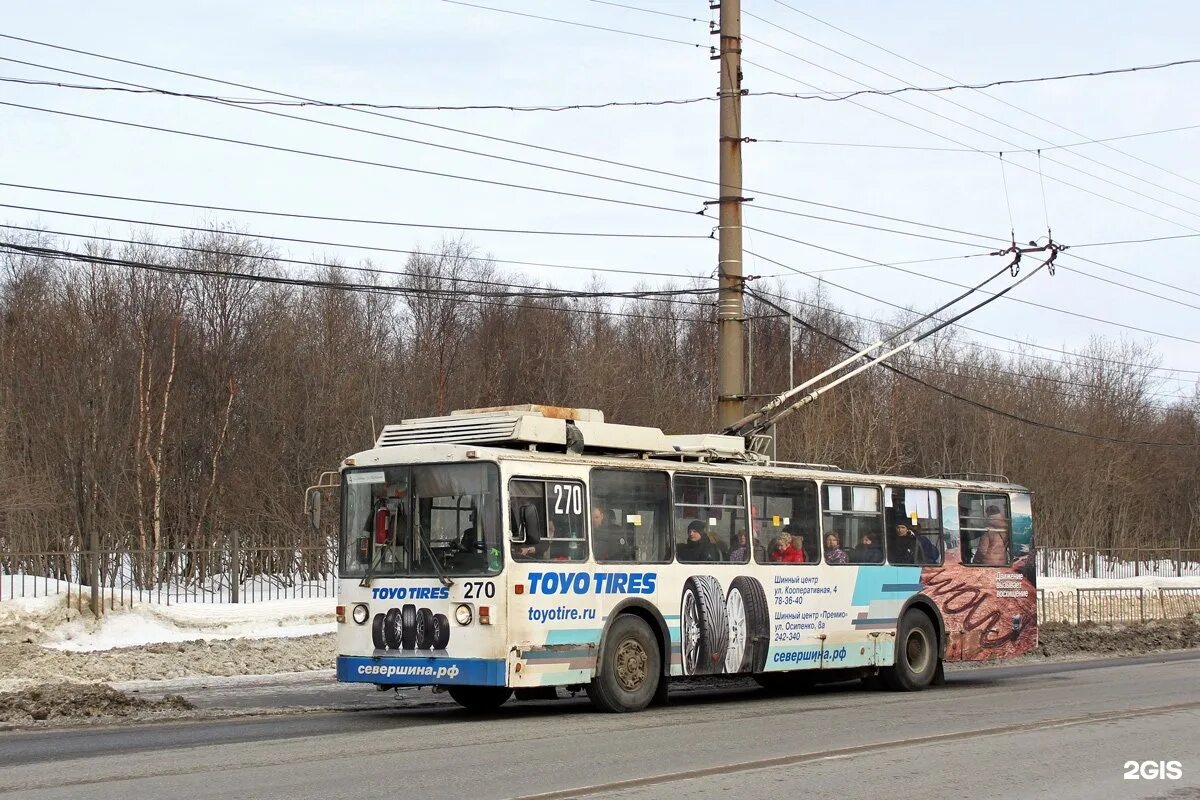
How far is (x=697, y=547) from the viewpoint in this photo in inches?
621

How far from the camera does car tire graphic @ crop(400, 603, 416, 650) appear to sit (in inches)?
547

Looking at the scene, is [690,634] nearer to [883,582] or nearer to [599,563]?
[599,563]

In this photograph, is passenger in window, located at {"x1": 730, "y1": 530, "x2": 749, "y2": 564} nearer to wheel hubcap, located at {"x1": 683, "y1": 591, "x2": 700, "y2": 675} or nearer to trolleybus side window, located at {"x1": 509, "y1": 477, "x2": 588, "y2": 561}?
wheel hubcap, located at {"x1": 683, "y1": 591, "x2": 700, "y2": 675}

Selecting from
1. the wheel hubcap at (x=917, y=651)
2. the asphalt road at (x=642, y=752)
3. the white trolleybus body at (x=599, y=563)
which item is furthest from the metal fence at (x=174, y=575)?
the wheel hubcap at (x=917, y=651)

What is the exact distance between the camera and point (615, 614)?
575 inches

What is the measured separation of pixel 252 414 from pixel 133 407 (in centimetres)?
383

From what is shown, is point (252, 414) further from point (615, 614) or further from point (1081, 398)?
point (1081, 398)

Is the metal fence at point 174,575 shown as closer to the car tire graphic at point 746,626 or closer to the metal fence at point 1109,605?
the car tire graphic at point 746,626

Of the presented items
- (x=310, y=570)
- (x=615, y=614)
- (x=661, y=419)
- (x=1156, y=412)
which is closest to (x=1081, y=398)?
(x=1156, y=412)

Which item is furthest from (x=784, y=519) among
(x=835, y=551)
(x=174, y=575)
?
(x=174, y=575)

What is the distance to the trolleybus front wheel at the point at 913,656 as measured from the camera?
61.4 feet

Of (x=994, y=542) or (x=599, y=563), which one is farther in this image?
(x=994, y=542)

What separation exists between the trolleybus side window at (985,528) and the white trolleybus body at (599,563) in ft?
5.90

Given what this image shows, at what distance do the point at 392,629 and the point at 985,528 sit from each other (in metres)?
10.1
